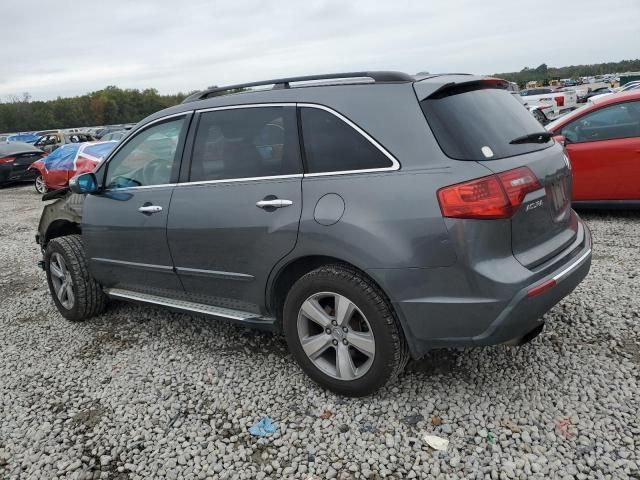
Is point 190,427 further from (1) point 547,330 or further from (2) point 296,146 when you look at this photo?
(1) point 547,330

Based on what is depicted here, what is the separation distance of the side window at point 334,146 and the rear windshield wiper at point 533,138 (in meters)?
0.77

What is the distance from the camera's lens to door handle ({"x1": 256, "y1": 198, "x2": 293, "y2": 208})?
300cm

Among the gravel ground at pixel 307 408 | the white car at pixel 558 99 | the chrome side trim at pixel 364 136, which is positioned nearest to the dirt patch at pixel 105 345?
the gravel ground at pixel 307 408

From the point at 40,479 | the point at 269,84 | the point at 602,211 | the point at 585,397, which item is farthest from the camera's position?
the point at 602,211

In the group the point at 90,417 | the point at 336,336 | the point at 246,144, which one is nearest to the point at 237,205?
the point at 246,144

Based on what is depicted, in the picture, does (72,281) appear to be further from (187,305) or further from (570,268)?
(570,268)

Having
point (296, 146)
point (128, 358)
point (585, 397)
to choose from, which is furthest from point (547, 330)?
point (128, 358)

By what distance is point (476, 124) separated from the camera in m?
2.80

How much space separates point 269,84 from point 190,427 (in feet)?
6.97

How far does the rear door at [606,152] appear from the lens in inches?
245

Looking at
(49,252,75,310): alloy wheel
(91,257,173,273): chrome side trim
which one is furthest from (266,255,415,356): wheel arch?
(49,252,75,310): alloy wheel

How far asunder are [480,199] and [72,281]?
11.6 ft

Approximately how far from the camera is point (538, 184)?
2781 mm

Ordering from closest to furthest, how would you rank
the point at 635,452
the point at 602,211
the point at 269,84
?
the point at 635,452
the point at 269,84
the point at 602,211
